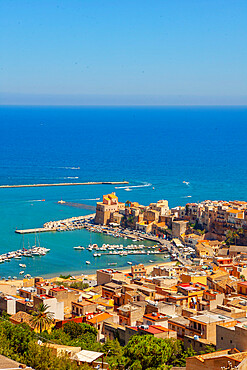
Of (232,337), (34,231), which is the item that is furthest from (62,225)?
(232,337)

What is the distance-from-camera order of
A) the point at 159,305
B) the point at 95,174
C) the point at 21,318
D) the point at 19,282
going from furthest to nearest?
1. the point at 95,174
2. the point at 19,282
3. the point at 159,305
4. the point at 21,318

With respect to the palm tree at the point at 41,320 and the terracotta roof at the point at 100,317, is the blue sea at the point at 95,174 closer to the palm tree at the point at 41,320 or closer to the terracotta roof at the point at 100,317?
the terracotta roof at the point at 100,317

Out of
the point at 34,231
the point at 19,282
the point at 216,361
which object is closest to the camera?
the point at 216,361

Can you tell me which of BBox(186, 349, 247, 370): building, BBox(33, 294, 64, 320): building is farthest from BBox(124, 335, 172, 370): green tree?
BBox(33, 294, 64, 320): building

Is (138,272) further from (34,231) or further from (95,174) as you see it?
(95,174)

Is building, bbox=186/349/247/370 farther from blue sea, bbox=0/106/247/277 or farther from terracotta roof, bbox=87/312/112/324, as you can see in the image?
blue sea, bbox=0/106/247/277

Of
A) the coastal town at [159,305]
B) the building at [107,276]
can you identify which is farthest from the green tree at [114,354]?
the building at [107,276]

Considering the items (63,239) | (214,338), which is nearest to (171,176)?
(63,239)

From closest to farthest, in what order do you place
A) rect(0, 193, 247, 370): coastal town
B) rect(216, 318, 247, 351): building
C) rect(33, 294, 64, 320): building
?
rect(216, 318, 247, 351): building, rect(0, 193, 247, 370): coastal town, rect(33, 294, 64, 320): building
